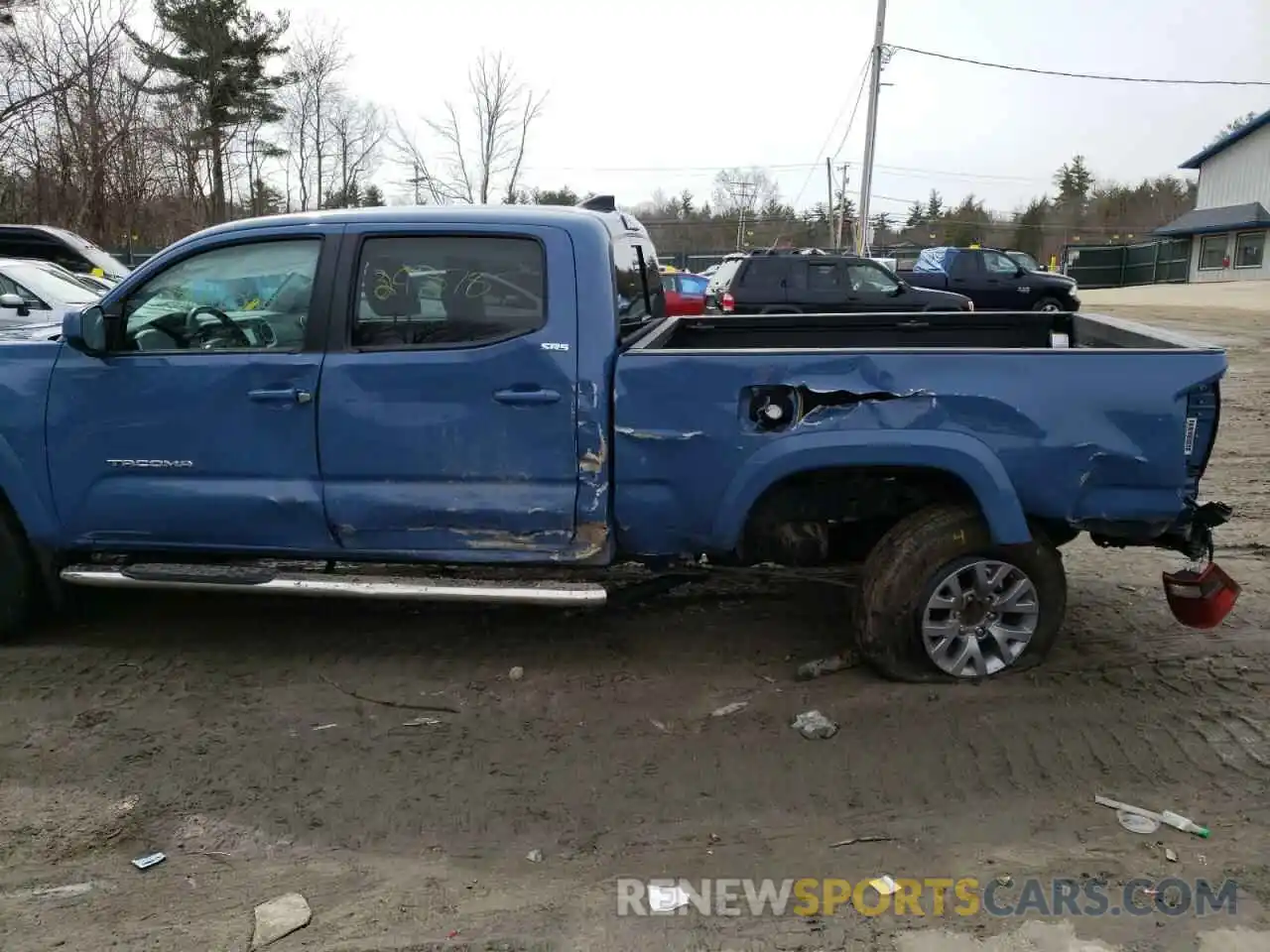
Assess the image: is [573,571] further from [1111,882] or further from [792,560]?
[1111,882]

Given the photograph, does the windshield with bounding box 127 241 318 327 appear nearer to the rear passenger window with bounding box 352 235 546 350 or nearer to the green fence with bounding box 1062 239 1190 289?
the rear passenger window with bounding box 352 235 546 350

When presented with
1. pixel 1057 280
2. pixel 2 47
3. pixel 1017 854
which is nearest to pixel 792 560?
pixel 1017 854

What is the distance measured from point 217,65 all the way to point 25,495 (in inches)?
1219

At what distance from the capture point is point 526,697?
4008 mm

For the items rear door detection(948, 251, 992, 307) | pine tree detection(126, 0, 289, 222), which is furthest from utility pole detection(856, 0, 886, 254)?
pine tree detection(126, 0, 289, 222)

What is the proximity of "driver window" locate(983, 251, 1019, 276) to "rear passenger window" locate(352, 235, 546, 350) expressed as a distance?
71.3 feet

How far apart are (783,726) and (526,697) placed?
3.41ft

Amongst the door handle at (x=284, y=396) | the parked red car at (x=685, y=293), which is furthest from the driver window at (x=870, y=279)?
the door handle at (x=284, y=396)

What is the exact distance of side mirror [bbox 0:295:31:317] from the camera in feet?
30.9

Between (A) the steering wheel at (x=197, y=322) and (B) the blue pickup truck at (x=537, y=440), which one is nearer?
(B) the blue pickup truck at (x=537, y=440)

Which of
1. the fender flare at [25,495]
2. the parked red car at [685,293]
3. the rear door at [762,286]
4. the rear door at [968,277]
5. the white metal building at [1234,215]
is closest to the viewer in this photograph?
the fender flare at [25,495]

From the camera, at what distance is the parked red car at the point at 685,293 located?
539 inches

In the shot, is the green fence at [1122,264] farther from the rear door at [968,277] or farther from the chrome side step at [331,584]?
the chrome side step at [331,584]

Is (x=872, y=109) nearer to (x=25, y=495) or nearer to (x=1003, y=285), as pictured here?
(x=1003, y=285)
